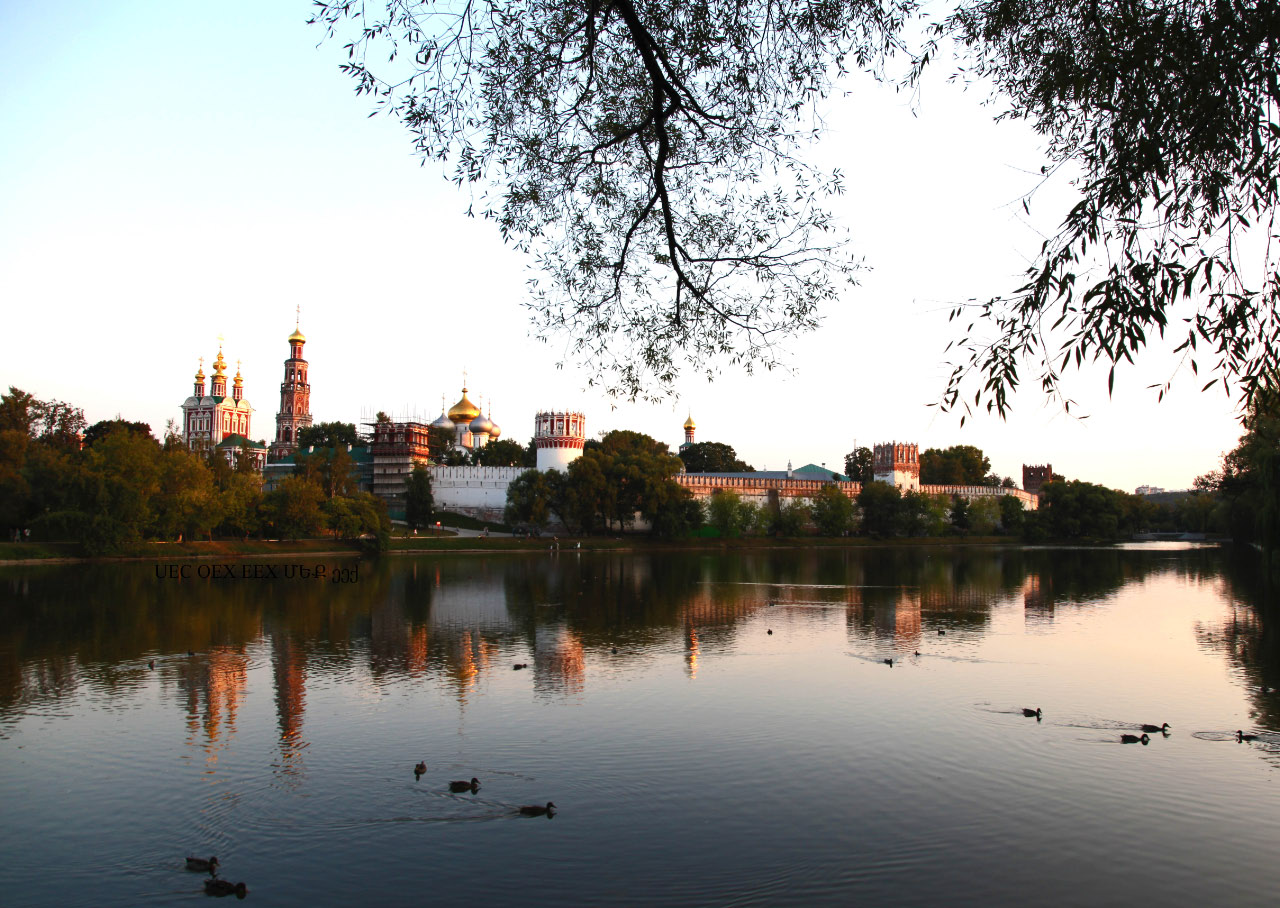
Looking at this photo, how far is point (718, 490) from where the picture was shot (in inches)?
2243

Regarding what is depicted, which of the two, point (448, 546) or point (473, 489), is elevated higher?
point (473, 489)

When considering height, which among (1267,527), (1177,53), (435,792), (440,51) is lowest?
(435,792)

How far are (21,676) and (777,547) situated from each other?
42.9 meters

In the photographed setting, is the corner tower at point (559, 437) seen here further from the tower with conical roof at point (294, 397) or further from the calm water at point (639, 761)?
the calm water at point (639, 761)

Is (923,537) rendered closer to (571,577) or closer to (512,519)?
(512,519)

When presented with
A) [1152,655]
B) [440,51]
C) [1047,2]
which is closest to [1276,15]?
[1047,2]

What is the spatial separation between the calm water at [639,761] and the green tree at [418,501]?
34743 millimetres

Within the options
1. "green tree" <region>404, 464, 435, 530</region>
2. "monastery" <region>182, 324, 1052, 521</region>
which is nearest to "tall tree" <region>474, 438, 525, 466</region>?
"monastery" <region>182, 324, 1052, 521</region>

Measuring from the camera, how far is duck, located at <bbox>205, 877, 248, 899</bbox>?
5906 mm

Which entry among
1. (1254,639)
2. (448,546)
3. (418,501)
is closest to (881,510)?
(418,501)

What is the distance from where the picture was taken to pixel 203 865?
6309 millimetres

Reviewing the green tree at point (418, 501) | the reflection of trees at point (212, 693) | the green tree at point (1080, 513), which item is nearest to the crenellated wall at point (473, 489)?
the green tree at point (418, 501)

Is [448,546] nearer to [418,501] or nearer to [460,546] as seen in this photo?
[460,546]

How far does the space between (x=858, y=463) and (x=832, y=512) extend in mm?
26121
